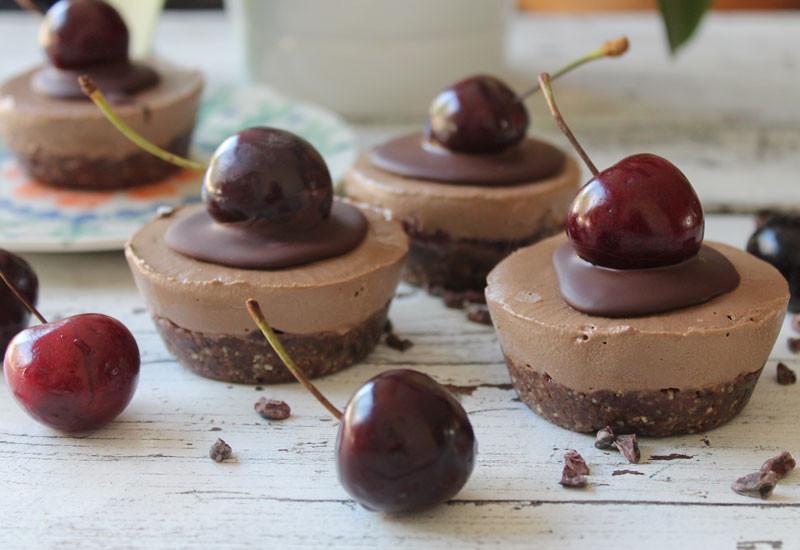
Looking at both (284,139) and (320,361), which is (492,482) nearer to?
(320,361)

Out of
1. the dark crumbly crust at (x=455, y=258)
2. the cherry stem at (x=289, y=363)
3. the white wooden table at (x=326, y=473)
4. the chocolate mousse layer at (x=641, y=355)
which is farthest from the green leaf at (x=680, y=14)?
the cherry stem at (x=289, y=363)

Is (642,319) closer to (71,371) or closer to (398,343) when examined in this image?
(398,343)

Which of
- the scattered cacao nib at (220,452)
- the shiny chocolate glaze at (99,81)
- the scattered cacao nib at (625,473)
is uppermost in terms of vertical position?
the shiny chocolate glaze at (99,81)

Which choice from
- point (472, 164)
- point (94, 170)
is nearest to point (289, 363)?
point (472, 164)

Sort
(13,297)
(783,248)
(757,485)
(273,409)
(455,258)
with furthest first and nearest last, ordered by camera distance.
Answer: (455,258) → (783,248) → (13,297) → (273,409) → (757,485)

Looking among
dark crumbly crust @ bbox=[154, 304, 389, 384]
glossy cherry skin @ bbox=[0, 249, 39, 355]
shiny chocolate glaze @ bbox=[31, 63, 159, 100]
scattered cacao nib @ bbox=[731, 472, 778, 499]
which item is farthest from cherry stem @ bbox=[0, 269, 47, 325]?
scattered cacao nib @ bbox=[731, 472, 778, 499]

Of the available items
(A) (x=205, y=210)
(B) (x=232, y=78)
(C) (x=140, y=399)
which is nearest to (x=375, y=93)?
(B) (x=232, y=78)

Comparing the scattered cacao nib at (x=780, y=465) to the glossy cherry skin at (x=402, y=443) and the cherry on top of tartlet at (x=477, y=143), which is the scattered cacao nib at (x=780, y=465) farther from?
the cherry on top of tartlet at (x=477, y=143)
